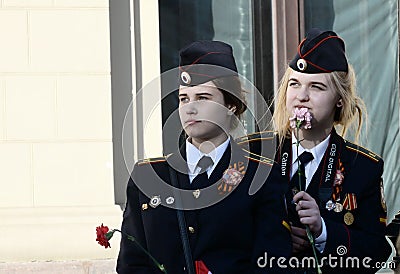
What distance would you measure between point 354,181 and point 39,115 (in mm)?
2133

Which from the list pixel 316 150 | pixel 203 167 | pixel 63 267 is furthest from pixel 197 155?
pixel 63 267

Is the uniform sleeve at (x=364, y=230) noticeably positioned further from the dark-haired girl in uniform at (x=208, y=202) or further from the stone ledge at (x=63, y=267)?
the stone ledge at (x=63, y=267)

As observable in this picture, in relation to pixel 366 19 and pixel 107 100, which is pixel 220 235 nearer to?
pixel 107 100

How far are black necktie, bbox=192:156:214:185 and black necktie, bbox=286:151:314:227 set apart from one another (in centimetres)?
34

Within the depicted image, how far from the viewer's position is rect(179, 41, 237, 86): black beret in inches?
152

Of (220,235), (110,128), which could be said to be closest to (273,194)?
(220,235)

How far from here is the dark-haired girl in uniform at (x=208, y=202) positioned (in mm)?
3820

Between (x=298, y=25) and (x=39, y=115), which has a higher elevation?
(x=298, y=25)

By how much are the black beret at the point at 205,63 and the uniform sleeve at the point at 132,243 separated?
453mm

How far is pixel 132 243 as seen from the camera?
3871 millimetres

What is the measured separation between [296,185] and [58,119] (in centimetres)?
196

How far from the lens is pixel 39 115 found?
5.65 meters

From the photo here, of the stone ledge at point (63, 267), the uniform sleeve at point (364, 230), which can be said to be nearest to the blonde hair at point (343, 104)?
the uniform sleeve at point (364, 230)

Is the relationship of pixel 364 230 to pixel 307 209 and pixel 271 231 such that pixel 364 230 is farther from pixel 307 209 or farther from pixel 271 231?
pixel 271 231
